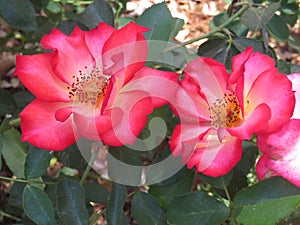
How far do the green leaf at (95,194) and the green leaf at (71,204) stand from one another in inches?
7.0

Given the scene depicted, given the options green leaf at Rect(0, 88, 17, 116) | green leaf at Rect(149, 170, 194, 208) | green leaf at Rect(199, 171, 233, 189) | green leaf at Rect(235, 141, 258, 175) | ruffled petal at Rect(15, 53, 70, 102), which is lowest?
green leaf at Rect(149, 170, 194, 208)

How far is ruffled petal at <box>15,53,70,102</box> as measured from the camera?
2.95 ft

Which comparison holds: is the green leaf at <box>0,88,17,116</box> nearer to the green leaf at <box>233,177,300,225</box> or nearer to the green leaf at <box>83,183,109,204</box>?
the green leaf at <box>83,183,109,204</box>

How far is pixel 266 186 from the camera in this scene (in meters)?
0.94

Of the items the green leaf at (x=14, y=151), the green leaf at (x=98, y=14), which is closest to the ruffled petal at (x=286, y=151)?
the green leaf at (x=98, y=14)

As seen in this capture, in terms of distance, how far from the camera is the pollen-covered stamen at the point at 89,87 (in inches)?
37.4

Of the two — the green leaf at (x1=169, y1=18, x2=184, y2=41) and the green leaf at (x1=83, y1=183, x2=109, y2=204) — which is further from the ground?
the green leaf at (x1=169, y1=18, x2=184, y2=41)

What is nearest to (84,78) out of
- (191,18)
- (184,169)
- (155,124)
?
(155,124)

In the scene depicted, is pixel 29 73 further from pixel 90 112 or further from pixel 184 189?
pixel 184 189

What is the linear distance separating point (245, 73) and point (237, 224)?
0.30 meters

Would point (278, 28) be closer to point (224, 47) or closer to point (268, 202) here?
point (224, 47)

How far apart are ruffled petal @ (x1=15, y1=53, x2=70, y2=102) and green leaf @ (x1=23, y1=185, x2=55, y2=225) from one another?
0.21 meters

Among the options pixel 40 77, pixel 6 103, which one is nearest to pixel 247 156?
pixel 40 77

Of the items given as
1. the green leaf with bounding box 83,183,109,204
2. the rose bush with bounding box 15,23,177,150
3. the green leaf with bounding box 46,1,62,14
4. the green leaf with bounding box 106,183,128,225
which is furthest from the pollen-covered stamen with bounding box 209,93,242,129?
the green leaf with bounding box 46,1,62,14
